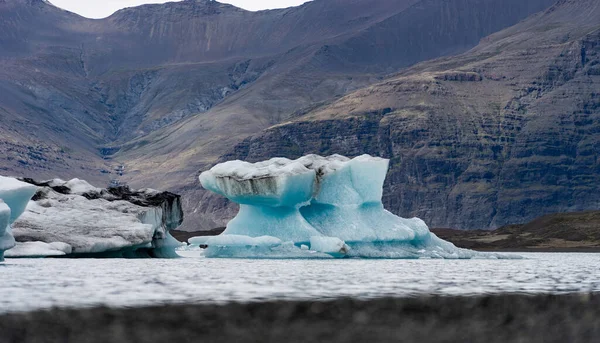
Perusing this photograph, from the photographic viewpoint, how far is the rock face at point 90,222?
128 ft

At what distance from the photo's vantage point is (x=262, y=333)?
9.62m

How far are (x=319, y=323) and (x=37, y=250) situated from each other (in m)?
29.1

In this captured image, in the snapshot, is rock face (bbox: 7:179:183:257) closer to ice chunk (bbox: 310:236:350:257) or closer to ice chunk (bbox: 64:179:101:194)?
ice chunk (bbox: 64:179:101:194)

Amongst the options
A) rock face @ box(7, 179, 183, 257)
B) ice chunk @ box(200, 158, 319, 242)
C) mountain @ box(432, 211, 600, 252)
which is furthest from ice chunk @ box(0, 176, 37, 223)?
mountain @ box(432, 211, 600, 252)

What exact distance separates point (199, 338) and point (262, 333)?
67 centimetres

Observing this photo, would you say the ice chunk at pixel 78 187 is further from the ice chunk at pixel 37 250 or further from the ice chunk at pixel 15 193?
the ice chunk at pixel 15 193

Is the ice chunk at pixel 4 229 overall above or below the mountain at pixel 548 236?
above

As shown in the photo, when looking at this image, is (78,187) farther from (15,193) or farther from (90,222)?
(15,193)

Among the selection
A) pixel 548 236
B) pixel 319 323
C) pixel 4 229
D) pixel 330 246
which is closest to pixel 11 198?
pixel 4 229

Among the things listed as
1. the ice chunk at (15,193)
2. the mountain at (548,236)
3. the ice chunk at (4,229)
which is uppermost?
the ice chunk at (15,193)

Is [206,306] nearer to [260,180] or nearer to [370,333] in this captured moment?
[370,333]

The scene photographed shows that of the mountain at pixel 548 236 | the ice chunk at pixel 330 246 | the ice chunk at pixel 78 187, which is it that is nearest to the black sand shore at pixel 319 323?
the ice chunk at pixel 330 246

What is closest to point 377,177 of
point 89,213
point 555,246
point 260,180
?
point 260,180

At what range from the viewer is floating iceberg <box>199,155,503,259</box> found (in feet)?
151
